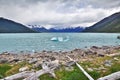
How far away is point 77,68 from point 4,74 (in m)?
5.63

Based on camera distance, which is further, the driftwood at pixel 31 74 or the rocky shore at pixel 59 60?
the rocky shore at pixel 59 60

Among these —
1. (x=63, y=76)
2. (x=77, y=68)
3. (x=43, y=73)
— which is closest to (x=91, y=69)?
(x=77, y=68)

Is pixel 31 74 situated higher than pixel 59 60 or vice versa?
pixel 31 74

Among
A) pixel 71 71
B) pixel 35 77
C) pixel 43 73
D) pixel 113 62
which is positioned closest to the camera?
pixel 35 77

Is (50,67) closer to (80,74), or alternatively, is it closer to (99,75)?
(80,74)

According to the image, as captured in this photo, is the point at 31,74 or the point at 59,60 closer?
the point at 31,74

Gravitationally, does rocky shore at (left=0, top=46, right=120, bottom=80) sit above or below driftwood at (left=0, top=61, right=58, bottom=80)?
below

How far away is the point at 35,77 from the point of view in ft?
54.0

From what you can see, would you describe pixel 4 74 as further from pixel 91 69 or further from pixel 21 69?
pixel 91 69

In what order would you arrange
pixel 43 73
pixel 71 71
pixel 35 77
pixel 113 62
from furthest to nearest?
1. pixel 113 62
2. pixel 71 71
3. pixel 43 73
4. pixel 35 77

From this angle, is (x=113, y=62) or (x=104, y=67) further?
(x=113, y=62)

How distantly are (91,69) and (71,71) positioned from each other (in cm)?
154

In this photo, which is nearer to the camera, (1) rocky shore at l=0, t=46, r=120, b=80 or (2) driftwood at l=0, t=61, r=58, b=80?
(2) driftwood at l=0, t=61, r=58, b=80

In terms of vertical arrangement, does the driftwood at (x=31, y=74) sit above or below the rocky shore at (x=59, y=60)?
above
